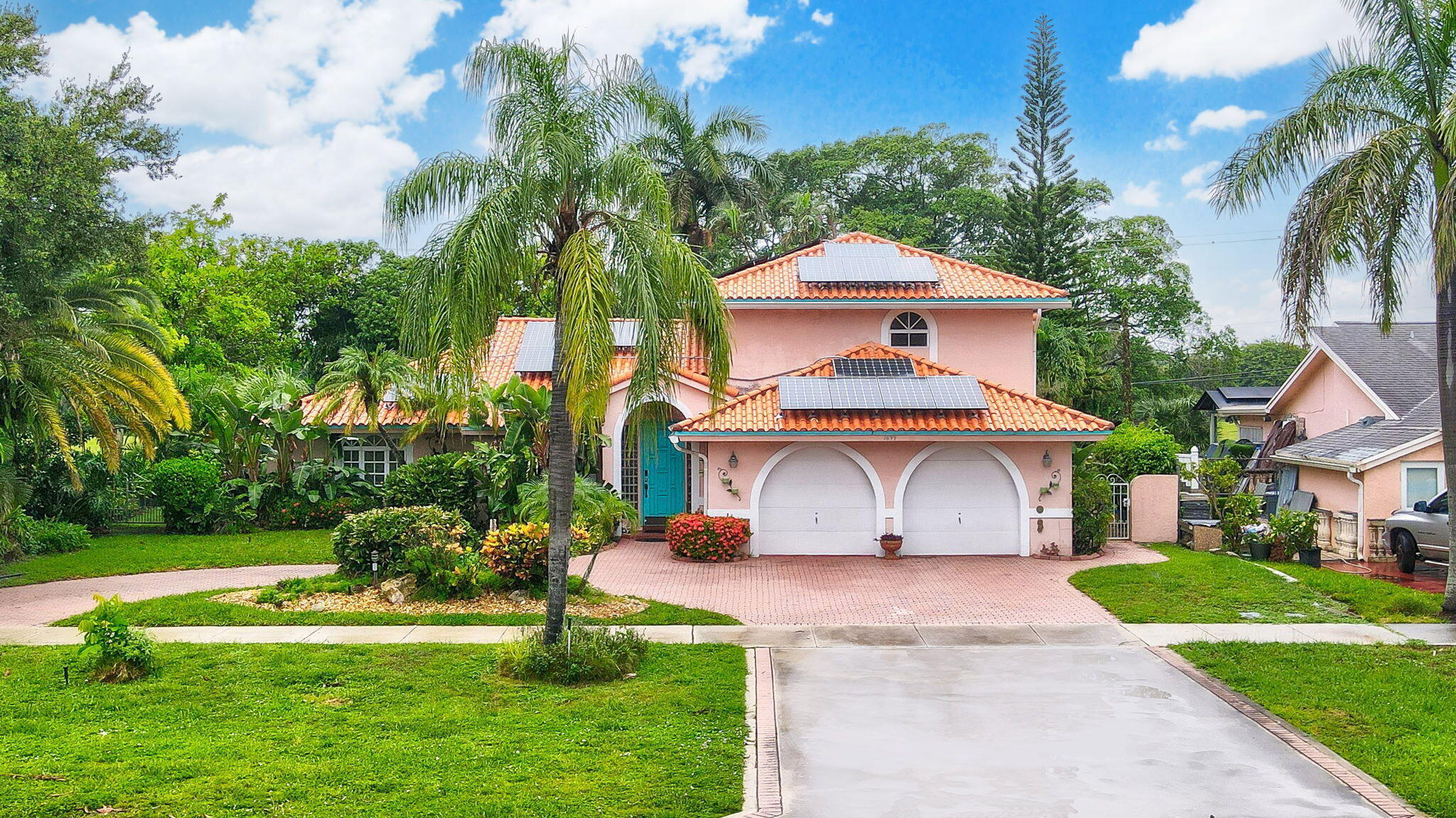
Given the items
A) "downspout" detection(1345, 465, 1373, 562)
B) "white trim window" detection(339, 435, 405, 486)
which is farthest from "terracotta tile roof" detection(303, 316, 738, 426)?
"downspout" detection(1345, 465, 1373, 562)

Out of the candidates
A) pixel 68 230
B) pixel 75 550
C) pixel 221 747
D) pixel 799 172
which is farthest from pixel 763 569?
pixel 799 172

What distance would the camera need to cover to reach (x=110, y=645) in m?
11.3

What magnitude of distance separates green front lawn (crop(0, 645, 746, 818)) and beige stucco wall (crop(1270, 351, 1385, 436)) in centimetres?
2007

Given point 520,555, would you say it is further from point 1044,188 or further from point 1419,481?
point 1044,188

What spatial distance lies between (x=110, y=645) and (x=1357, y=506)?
72.5 ft

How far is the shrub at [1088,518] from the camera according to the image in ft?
69.3

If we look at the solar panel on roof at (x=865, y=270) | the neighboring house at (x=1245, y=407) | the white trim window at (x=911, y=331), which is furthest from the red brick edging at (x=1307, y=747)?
the neighboring house at (x=1245, y=407)

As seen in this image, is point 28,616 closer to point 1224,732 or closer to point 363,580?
point 363,580

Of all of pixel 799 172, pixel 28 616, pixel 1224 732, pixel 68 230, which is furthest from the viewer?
pixel 799 172

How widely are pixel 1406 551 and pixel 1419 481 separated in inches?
96.1

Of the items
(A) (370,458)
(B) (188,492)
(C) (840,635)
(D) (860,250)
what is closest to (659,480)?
(D) (860,250)

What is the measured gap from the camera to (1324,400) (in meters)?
27.4

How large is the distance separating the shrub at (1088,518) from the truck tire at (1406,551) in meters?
5.08

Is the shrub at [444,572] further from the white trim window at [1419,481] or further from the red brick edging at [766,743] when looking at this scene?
the white trim window at [1419,481]
